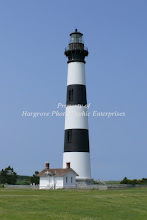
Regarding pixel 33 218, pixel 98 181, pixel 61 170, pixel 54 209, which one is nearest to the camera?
pixel 33 218

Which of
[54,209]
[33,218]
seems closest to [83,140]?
[54,209]

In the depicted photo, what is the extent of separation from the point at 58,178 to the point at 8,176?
1112 centimetres

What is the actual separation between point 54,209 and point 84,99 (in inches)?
→ 991

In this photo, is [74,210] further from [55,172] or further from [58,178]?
[55,172]

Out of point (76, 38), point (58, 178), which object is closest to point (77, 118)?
point (58, 178)

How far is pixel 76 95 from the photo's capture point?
4366 centimetres

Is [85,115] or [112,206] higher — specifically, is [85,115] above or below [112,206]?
above

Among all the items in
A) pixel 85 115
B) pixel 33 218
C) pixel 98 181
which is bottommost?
pixel 33 218

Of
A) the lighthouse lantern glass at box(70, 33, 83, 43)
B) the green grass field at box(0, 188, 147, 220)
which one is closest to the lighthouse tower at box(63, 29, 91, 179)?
the lighthouse lantern glass at box(70, 33, 83, 43)

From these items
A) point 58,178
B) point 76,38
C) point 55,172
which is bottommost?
point 58,178

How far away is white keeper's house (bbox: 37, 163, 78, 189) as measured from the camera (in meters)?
41.7

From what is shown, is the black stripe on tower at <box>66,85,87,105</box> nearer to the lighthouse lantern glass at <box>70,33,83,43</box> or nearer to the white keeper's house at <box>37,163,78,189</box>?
the lighthouse lantern glass at <box>70,33,83,43</box>

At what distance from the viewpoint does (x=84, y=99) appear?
44.2m

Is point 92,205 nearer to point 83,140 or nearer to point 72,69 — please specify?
point 83,140
